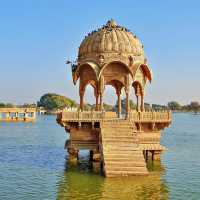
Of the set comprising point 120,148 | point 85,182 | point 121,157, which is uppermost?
point 120,148

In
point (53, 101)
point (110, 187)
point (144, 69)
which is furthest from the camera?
point (53, 101)

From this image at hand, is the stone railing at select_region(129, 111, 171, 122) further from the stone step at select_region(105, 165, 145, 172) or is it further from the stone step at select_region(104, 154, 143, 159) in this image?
the stone step at select_region(105, 165, 145, 172)

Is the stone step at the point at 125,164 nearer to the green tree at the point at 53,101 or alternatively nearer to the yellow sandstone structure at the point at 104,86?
the yellow sandstone structure at the point at 104,86

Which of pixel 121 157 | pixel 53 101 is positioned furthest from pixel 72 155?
pixel 53 101

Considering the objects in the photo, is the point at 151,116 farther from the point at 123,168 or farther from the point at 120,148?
the point at 123,168

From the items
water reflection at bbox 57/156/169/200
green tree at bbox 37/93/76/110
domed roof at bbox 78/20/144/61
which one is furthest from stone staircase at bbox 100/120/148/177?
green tree at bbox 37/93/76/110

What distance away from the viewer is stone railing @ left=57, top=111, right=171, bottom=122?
89.8ft

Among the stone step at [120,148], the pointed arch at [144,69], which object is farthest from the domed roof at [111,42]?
the stone step at [120,148]

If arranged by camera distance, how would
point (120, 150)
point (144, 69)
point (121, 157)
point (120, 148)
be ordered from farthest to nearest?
point (144, 69) → point (120, 148) → point (120, 150) → point (121, 157)

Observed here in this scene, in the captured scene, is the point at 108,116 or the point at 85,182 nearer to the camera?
the point at 85,182

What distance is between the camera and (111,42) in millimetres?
28953

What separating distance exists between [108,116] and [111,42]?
5563mm

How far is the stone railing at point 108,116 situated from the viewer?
27.4 metres

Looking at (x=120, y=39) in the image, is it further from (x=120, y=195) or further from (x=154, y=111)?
(x=120, y=195)
